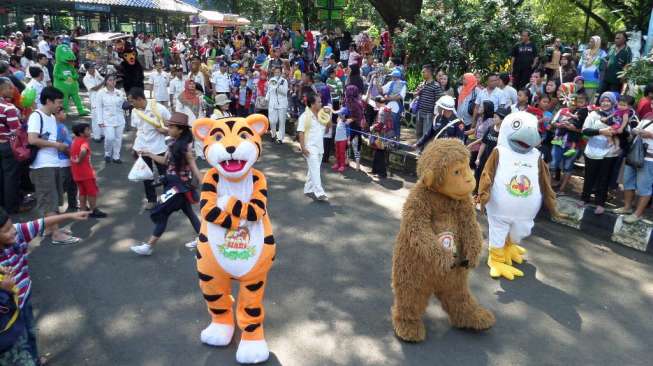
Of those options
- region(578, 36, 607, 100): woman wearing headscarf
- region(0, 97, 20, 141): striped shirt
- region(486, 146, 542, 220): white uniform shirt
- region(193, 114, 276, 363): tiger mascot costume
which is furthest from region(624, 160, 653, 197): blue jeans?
region(0, 97, 20, 141): striped shirt

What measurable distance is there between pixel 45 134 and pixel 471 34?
28.0ft


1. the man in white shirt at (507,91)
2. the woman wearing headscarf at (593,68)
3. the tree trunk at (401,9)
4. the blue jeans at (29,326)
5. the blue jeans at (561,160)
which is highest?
the tree trunk at (401,9)

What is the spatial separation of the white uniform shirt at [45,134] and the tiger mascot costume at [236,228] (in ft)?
9.59

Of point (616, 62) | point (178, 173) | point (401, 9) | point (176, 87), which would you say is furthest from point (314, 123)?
point (401, 9)

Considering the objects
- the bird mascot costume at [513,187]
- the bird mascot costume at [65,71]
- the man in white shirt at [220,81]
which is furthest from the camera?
the man in white shirt at [220,81]

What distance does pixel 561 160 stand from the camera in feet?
26.1

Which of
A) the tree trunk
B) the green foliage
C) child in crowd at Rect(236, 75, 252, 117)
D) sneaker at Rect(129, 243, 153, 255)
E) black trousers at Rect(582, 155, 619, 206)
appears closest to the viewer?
sneaker at Rect(129, 243, 153, 255)

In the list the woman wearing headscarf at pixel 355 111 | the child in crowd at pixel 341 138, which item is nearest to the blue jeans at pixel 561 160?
the woman wearing headscarf at pixel 355 111

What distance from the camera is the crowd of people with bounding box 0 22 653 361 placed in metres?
6.00

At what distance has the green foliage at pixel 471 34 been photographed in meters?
10.9

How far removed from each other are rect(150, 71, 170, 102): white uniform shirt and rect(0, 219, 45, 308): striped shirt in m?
9.33

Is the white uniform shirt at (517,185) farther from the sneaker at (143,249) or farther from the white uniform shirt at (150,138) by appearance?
the white uniform shirt at (150,138)

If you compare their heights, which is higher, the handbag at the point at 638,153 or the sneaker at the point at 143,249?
the handbag at the point at 638,153

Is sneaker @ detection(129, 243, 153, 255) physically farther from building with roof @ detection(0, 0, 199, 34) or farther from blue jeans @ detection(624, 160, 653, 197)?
building with roof @ detection(0, 0, 199, 34)
